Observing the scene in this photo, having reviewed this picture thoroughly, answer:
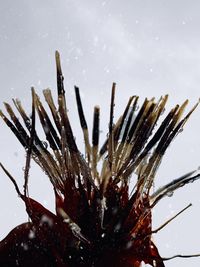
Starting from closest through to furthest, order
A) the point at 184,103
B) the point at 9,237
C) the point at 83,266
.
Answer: the point at 83,266 → the point at 9,237 → the point at 184,103

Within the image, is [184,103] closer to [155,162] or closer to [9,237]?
[155,162]

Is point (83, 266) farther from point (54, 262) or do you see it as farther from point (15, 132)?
point (15, 132)

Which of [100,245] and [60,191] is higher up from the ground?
[60,191]

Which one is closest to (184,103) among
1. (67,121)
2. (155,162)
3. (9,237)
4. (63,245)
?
(155,162)

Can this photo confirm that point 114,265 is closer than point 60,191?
Yes

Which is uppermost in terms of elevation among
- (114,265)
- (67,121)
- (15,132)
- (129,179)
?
(15,132)

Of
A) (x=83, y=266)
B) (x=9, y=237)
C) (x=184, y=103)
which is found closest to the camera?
(x=83, y=266)
